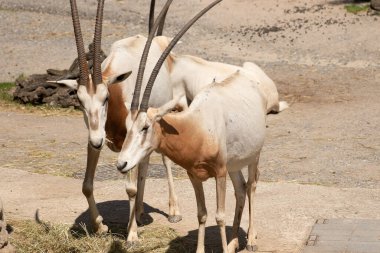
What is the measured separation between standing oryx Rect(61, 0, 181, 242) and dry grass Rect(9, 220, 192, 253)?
157 millimetres

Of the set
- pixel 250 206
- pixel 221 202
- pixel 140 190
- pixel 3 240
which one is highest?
pixel 221 202

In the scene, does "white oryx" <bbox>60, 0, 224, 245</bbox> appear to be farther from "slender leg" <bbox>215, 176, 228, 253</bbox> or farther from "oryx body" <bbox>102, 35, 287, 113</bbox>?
"slender leg" <bbox>215, 176, 228, 253</bbox>

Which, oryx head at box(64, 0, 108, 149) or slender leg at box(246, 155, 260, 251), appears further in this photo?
slender leg at box(246, 155, 260, 251)

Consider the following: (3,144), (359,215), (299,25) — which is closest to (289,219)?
(359,215)

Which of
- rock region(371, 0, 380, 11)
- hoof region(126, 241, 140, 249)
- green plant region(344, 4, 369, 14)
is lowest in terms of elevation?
green plant region(344, 4, 369, 14)

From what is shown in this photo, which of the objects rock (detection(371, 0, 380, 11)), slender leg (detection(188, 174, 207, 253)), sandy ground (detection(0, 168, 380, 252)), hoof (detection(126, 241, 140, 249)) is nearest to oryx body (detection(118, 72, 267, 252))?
slender leg (detection(188, 174, 207, 253))

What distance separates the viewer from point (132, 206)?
29.1ft

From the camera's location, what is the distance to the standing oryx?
8.11 metres

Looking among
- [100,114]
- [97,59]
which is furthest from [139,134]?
[97,59]

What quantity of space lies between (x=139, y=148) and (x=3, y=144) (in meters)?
6.22

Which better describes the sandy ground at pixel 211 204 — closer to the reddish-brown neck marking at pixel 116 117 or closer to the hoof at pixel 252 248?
the hoof at pixel 252 248

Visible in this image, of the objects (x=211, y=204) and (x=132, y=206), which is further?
(x=211, y=204)

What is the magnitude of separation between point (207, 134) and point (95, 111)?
1083mm

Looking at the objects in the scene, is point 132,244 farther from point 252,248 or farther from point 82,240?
point 252,248
